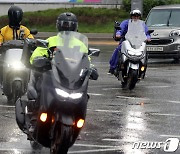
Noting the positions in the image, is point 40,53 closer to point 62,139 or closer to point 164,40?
point 62,139

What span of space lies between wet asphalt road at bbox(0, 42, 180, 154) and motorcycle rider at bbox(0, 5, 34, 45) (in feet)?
3.74

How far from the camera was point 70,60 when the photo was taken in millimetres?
7129

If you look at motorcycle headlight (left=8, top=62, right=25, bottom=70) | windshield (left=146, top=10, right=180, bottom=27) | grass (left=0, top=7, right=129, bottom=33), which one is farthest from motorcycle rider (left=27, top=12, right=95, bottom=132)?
grass (left=0, top=7, right=129, bottom=33)

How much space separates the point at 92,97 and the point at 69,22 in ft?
17.2

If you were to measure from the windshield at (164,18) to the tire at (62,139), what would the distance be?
14.2m

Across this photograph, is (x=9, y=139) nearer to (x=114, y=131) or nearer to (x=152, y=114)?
(x=114, y=131)

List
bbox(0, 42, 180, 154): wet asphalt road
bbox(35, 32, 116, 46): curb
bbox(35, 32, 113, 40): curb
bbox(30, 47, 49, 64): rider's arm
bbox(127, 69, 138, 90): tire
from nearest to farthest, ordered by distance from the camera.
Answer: bbox(30, 47, 49, 64): rider's arm < bbox(0, 42, 180, 154): wet asphalt road < bbox(127, 69, 138, 90): tire < bbox(35, 32, 116, 46): curb < bbox(35, 32, 113, 40): curb

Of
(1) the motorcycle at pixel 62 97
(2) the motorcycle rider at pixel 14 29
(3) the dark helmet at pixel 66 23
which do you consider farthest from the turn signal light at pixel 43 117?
(2) the motorcycle rider at pixel 14 29

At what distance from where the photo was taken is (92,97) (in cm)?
1288

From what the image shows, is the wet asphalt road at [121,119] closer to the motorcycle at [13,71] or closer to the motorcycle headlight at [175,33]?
the motorcycle at [13,71]

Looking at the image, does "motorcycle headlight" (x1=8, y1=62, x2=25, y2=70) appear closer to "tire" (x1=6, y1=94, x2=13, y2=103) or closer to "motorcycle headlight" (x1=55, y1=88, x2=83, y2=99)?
"tire" (x1=6, y1=94, x2=13, y2=103)

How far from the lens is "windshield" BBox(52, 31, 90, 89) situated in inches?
275

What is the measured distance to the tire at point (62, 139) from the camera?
22.6ft

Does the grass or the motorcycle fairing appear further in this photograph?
the grass
